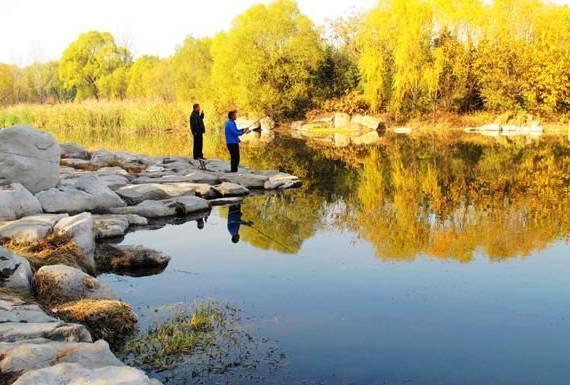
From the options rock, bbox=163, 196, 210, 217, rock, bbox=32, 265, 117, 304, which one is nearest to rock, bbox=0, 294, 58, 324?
rock, bbox=32, 265, 117, 304

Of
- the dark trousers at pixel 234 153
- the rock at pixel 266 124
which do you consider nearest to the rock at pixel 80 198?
the dark trousers at pixel 234 153

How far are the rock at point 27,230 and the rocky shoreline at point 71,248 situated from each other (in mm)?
14

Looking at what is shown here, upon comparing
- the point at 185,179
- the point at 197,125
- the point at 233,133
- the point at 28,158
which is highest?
the point at 197,125

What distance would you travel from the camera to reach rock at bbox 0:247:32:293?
642 cm

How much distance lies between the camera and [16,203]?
979 centimetres

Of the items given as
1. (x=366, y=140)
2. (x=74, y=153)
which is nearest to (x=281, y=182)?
(x=74, y=153)

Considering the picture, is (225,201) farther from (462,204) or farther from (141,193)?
(462,204)

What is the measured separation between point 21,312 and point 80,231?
9.48 feet

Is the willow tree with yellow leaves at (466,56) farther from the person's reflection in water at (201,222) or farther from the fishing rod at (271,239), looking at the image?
the fishing rod at (271,239)

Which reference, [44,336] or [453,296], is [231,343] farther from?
[453,296]

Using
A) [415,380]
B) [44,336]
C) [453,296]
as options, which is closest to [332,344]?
[415,380]

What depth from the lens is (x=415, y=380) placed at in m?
5.02

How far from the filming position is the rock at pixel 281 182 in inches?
609

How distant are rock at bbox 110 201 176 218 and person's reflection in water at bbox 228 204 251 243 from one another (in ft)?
3.95
